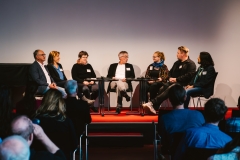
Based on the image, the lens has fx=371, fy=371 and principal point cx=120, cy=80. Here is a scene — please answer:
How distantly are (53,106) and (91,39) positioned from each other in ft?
16.6

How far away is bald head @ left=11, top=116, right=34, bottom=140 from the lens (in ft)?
6.53

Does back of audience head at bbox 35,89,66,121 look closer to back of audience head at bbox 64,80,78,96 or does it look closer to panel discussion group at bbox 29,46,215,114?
back of audience head at bbox 64,80,78,96

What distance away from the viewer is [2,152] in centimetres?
156

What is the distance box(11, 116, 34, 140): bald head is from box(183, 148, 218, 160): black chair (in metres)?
1.07

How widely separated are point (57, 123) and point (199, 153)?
4.68 ft

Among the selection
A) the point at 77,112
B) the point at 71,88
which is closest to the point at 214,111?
the point at 77,112

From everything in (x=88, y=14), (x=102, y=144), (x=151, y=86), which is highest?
(x=88, y=14)

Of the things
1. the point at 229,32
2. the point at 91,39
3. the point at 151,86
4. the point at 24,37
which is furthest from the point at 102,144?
the point at 229,32

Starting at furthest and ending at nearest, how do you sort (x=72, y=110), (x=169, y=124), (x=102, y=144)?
(x=102, y=144)
(x=72, y=110)
(x=169, y=124)

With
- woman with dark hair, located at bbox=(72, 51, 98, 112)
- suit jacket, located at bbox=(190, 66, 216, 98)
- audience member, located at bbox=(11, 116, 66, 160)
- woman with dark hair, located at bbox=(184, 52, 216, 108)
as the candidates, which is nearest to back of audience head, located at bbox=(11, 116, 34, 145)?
audience member, located at bbox=(11, 116, 66, 160)

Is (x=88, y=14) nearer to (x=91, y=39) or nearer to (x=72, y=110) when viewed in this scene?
(x=91, y=39)

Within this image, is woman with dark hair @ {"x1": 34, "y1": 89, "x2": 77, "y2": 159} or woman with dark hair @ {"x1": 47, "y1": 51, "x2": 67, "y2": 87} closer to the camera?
woman with dark hair @ {"x1": 34, "y1": 89, "x2": 77, "y2": 159}

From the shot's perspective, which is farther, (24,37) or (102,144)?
(24,37)

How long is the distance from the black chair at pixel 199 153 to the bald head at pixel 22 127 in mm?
1066
